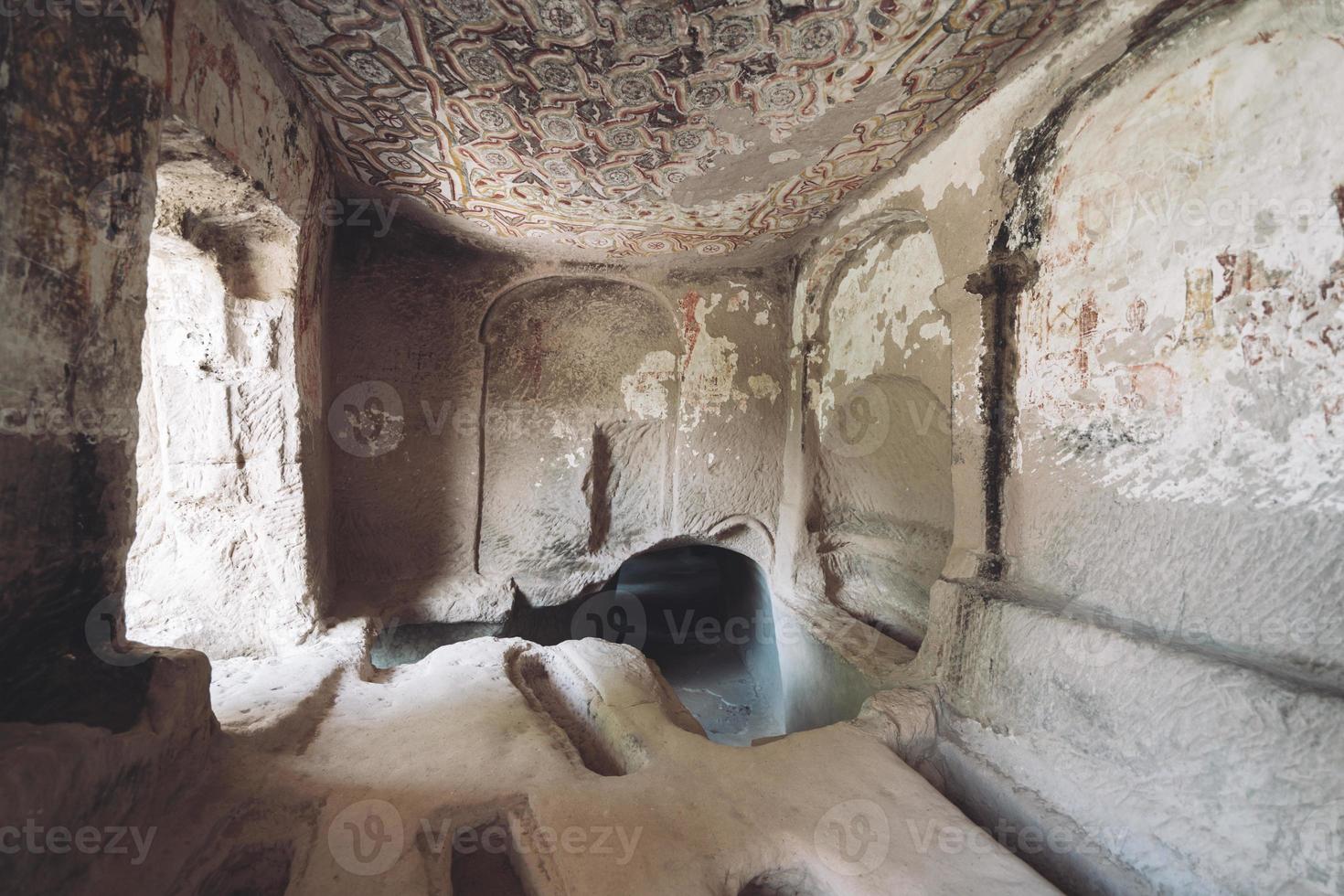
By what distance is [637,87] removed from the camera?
6.84 feet

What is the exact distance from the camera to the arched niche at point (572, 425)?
4.08 metres

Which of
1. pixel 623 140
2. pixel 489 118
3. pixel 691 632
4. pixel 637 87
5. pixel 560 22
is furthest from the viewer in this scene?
pixel 691 632

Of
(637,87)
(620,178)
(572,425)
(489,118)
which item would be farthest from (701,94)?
(572,425)

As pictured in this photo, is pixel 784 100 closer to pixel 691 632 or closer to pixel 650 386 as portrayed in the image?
pixel 650 386

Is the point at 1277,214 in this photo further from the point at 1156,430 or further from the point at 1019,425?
the point at 1019,425

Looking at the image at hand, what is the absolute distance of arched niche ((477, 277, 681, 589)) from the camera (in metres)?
4.08

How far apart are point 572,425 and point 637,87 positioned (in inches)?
98.9

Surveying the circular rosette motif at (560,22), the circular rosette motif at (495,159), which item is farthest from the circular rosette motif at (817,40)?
the circular rosette motif at (495,159)

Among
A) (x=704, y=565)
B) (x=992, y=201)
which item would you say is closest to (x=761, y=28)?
(x=992, y=201)

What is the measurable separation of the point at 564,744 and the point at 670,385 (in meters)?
2.90

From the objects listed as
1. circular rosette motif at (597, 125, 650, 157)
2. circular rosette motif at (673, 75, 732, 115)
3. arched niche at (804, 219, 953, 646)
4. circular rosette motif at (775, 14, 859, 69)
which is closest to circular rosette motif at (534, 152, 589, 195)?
circular rosette motif at (597, 125, 650, 157)

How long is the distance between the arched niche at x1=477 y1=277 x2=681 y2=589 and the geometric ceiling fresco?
1.20 m

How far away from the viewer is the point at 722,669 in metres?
5.69

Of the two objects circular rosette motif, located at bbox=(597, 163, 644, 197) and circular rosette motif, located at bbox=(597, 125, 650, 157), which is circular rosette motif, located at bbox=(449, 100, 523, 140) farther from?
circular rosette motif, located at bbox=(597, 163, 644, 197)
